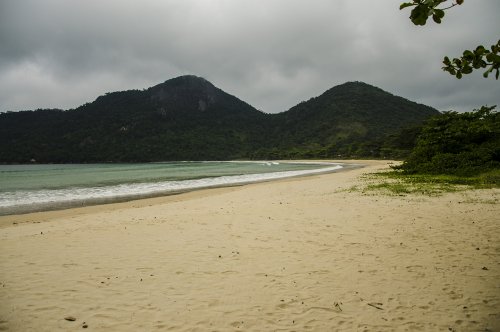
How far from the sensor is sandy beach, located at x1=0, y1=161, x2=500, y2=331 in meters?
4.35

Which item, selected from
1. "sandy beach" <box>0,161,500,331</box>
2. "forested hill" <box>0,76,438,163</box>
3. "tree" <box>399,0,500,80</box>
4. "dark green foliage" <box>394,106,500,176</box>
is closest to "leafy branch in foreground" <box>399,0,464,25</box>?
"tree" <box>399,0,500,80</box>

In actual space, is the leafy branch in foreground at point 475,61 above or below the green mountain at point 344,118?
below

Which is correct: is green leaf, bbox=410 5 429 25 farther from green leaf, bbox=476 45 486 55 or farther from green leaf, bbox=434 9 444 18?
green leaf, bbox=476 45 486 55

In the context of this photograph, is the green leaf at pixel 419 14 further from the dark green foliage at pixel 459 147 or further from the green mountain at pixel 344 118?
the green mountain at pixel 344 118

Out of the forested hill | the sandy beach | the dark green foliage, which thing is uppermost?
the forested hill

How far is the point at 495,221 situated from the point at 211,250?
363 inches

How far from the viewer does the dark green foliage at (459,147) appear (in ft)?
75.0

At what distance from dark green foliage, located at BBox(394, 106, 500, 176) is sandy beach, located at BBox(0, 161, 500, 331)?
14674mm

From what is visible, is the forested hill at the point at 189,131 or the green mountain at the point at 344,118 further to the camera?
the forested hill at the point at 189,131

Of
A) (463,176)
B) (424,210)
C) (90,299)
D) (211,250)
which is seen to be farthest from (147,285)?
(463,176)

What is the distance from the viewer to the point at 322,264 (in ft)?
21.2

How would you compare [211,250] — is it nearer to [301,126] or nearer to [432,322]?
[432,322]

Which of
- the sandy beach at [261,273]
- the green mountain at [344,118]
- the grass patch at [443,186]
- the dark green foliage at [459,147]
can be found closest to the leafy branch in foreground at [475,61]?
the sandy beach at [261,273]

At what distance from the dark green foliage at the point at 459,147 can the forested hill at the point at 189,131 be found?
Result: 8698cm
